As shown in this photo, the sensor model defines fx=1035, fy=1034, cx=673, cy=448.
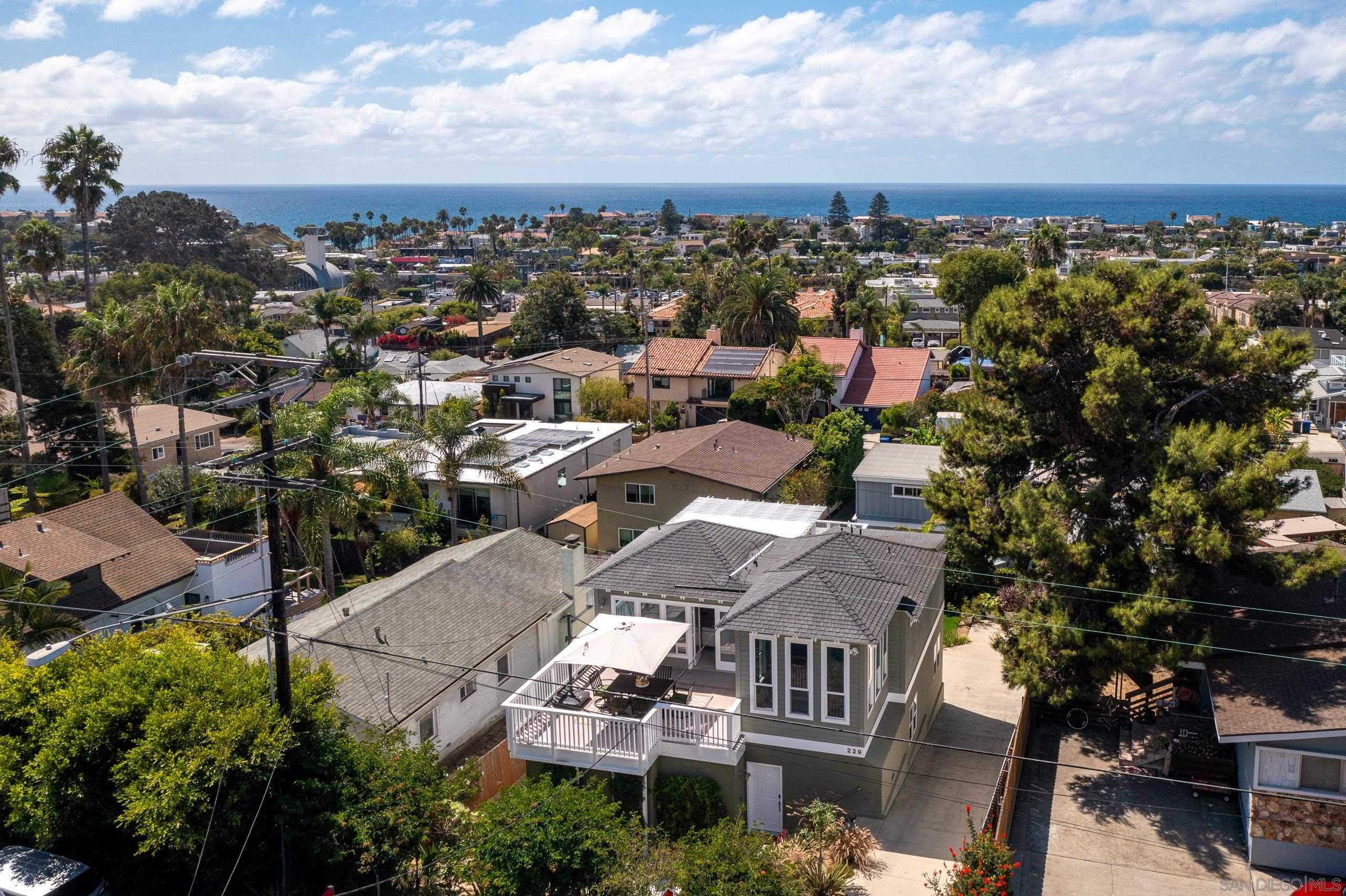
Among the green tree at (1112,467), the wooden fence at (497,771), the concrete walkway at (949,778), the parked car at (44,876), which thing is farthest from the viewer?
the green tree at (1112,467)

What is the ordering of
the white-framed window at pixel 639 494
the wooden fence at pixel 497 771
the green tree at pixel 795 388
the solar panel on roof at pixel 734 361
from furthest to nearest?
the solar panel on roof at pixel 734 361 < the green tree at pixel 795 388 < the white-framed window at pixel 639 494 < the wooden fence at pixel 497 771

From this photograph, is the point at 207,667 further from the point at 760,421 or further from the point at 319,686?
the point at 760,421

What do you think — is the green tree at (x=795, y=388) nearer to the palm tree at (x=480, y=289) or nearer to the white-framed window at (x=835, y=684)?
the white-framed window at (x=835, y=684)

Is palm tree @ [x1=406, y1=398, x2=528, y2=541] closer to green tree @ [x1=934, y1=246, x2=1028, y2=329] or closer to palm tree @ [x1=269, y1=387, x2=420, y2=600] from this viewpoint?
palm tree @ [x1=269, y1=387, x2=420, y2=600]

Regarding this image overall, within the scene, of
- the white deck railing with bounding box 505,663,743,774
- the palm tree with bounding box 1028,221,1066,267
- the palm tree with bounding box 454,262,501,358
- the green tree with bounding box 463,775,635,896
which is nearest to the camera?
the green tree with bounding box 463,775,635,896

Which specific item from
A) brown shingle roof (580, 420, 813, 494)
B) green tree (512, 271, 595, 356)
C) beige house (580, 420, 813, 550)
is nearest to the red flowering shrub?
beige house (580, 420, 813, 550)

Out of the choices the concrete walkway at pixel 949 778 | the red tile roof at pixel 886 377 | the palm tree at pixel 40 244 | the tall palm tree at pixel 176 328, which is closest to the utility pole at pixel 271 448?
the concrete walkway at pixel 949 778

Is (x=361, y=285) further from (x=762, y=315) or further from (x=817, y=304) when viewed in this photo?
(x=762, y=315)
